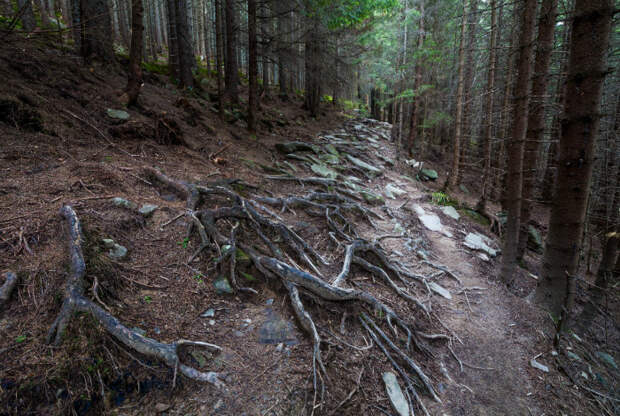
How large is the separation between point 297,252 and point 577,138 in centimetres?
436

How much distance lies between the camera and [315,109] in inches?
722

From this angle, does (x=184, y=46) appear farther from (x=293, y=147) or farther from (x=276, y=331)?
(x=276, y=331)

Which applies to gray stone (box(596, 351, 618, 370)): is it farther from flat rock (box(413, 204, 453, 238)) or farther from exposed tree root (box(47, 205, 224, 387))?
exposed tree root (box(47, 205, 224, 387))

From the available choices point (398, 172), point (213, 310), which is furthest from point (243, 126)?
point (213, 310)

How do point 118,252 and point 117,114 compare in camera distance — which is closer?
point 118,252

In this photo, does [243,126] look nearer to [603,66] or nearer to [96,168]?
[96,168]

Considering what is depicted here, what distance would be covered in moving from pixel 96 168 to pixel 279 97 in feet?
53.8

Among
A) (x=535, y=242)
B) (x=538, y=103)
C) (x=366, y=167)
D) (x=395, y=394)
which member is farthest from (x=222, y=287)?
(x=535, y=242)

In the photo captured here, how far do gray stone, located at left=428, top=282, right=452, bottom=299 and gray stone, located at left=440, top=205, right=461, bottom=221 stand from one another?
431 cm

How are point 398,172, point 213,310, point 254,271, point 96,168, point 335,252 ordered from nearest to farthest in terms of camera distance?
point 213,310 → point 254,271 → point 96,168 → point 335,252 → point 398,172

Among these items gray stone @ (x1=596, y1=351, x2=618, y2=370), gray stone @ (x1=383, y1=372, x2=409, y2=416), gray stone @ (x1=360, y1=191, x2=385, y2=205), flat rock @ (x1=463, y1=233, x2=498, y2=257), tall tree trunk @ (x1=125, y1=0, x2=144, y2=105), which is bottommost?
gray stone @ (x1=596, y1=351, x2=618, y2=370)

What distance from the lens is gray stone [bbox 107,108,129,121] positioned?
6555mm

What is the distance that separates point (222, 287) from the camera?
134 inches

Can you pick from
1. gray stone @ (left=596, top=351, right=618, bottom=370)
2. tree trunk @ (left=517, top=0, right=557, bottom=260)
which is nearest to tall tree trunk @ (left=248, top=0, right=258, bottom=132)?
tree trunk @ (left=517, top=0, right=557, bottom=260)
